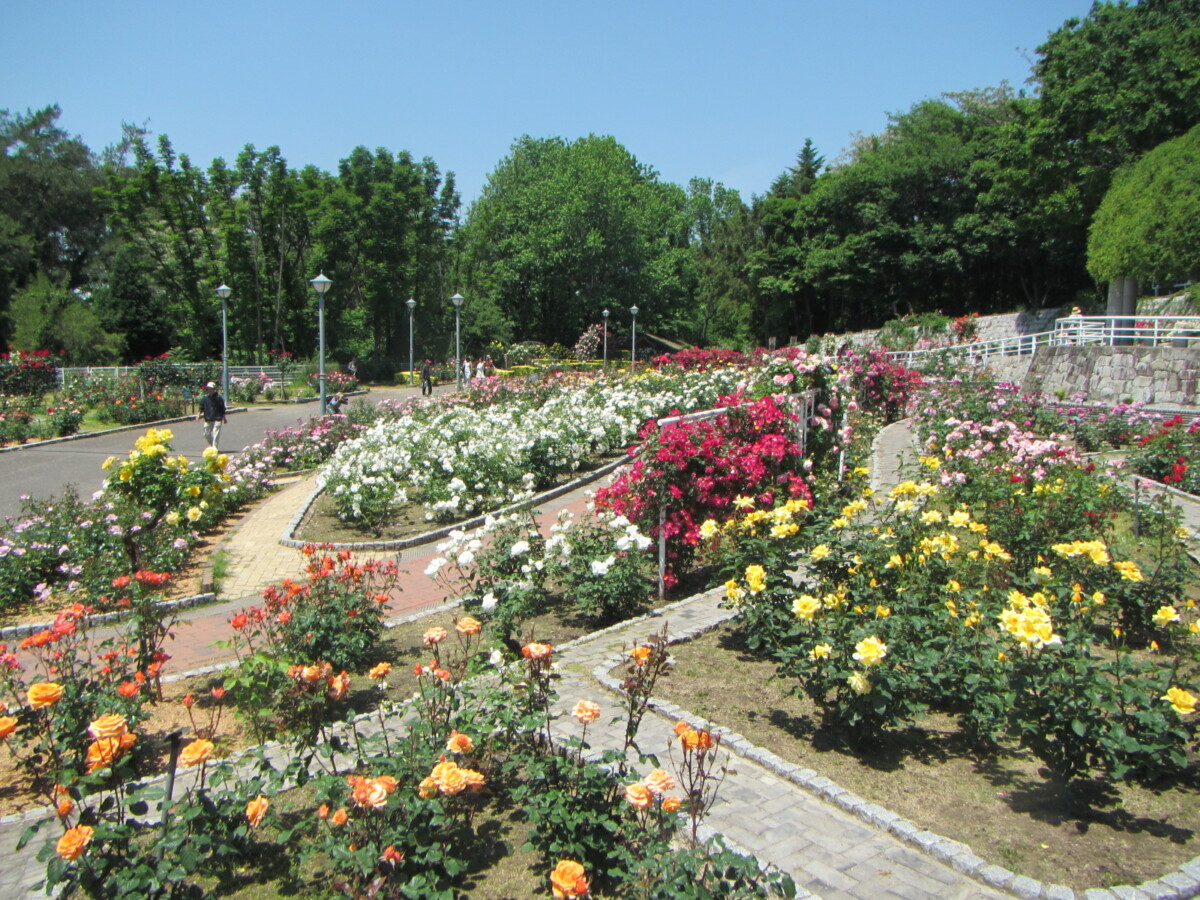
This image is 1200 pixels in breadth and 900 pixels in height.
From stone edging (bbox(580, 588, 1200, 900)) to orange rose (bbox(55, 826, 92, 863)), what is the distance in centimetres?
253

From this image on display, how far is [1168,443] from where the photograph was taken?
1112 centimetres

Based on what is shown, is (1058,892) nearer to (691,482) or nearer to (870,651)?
(870,651)

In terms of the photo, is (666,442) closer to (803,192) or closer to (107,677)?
(107,677)

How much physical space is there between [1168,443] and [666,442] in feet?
26.8

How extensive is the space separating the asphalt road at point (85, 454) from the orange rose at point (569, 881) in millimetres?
11743

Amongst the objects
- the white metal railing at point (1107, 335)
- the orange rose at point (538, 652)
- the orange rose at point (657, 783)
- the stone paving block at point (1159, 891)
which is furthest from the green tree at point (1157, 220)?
the orange rose at point (657, 783)

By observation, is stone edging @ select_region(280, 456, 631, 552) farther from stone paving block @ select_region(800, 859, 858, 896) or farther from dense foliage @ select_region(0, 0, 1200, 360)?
Result: dense foliage @ select_region(0, 0, 1200, 360)

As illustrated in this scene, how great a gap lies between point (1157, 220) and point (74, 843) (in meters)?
28.2

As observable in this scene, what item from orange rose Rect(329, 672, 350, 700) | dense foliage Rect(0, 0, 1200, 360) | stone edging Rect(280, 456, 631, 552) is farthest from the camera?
dense foliage Rect(0, 0, 1200, 360)

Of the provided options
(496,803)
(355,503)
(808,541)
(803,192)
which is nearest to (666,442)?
Result: (808,541)

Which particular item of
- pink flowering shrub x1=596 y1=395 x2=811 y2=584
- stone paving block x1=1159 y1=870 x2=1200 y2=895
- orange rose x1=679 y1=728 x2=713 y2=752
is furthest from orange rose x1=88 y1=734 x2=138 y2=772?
pink flowering shrub x1=596 y1=395 x2=811 y2=584

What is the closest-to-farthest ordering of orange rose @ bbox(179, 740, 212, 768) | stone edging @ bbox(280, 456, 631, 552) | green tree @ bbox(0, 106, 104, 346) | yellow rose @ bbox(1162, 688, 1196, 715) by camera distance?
1. orange rose @ bbox(179, 740, 212, 768)
2. yellow rose @ bbox(1162, 688, 1196, 715)
3. stone edging @ bbox(280, 456, 631, 552)
4. green tree @ bbox(0, 106, 104, 346)

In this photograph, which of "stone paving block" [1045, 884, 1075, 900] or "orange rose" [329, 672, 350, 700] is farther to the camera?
"orange rose" [329, 672, 350, 700]

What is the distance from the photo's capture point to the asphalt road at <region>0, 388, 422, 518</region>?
47.6 ft
